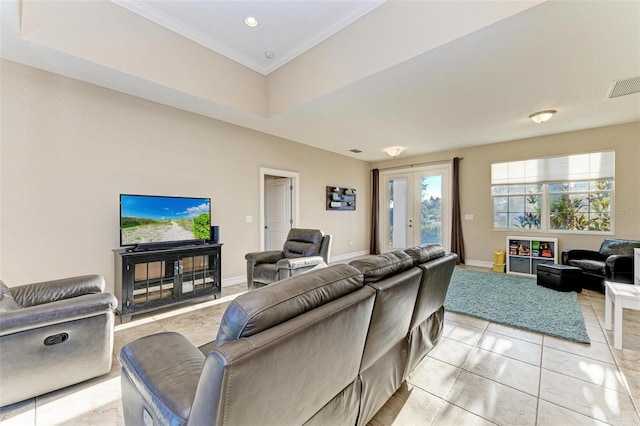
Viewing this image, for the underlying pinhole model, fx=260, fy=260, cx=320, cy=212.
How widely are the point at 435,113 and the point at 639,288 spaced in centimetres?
302

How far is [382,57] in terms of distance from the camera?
9.19 ft

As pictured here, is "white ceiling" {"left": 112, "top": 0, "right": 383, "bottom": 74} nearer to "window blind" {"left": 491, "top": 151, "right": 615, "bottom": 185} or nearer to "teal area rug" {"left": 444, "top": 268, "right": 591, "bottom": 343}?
"teal area rug" {"left": 444, "top": 268, "right": 591, "bottom": 343}

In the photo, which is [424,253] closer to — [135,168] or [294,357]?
[294,357]

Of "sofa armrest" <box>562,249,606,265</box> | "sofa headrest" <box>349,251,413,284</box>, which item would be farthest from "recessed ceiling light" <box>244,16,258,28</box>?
"sofa armrest" <box>562,249,606,265</box>

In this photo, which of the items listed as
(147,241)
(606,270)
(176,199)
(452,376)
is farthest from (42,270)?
(606,270)

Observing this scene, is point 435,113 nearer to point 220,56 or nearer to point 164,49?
point 220,56

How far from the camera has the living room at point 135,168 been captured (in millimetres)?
2740

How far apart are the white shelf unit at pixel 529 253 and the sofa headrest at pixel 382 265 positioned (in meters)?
4.77

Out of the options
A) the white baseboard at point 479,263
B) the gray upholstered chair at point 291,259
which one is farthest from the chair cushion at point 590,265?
the gray upholstered chair at point 291,259

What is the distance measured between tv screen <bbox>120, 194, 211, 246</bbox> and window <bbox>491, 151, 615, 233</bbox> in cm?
589

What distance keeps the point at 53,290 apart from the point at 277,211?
3967mm

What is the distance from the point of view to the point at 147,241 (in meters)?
3.28

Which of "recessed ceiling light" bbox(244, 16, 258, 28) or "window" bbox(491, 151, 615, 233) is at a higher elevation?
"recessed ceiling light" bbox(244, 16, 258, 28)

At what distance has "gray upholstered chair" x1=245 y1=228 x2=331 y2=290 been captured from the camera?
11.2 ft
